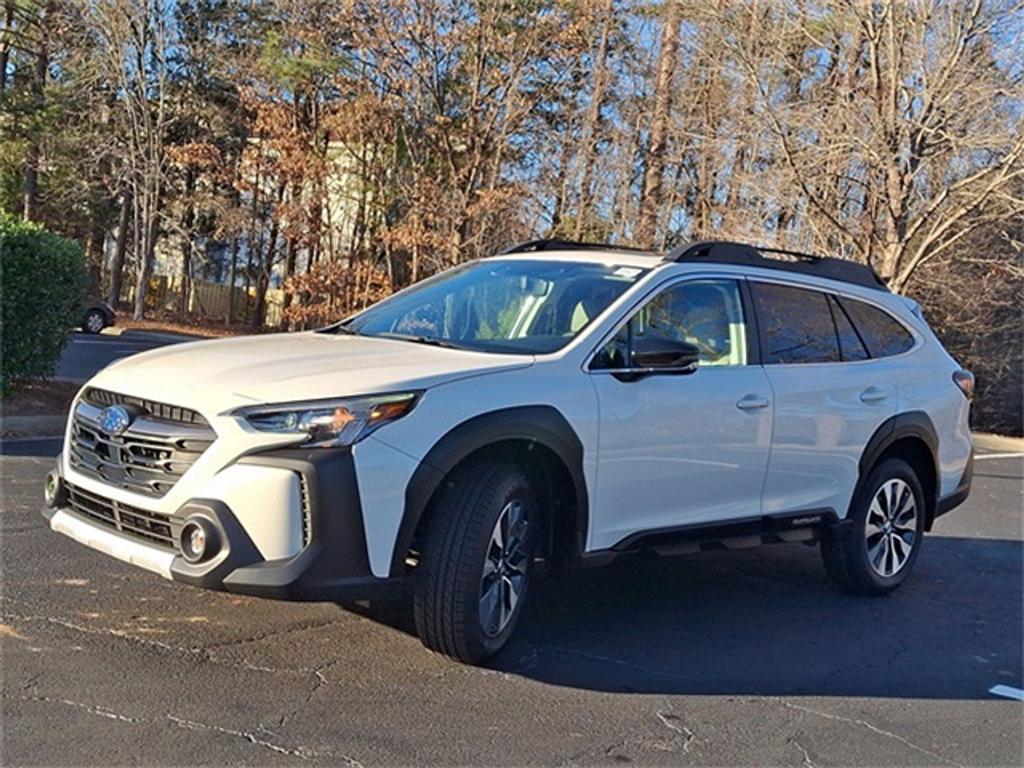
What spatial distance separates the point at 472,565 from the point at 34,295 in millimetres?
6944

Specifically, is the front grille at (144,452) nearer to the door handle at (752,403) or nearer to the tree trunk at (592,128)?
the door handle at (752,403)

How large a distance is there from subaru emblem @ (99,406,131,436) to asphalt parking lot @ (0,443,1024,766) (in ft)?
2.94

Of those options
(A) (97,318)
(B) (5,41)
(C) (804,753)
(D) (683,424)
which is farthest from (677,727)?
(B) (5,41)

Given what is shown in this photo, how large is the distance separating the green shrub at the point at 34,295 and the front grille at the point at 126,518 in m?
5.54

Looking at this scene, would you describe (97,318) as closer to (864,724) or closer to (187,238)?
(187,238)

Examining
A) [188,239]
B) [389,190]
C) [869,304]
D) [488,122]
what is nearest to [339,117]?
[389,190]

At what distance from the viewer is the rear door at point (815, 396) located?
557cm

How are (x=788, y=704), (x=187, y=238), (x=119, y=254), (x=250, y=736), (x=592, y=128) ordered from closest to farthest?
1. (x=250, y=736)
2. (x=788, y=704)
3. (x=592, y=128)
4. (x=187, y=238)
5. (x=119, y=254)

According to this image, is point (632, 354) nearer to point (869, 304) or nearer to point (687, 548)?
point (687, 548)

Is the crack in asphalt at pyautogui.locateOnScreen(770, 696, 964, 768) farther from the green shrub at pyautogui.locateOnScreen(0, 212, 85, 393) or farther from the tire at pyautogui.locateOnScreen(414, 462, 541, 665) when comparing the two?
the green shrub at pyautogui.locateOnScreen(0, 212, 85, 393)

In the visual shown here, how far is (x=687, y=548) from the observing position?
516 centimetres

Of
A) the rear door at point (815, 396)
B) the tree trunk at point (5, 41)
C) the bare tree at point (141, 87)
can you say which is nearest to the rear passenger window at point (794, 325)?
the rear door at point (815, 396)

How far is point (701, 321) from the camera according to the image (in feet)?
17.8

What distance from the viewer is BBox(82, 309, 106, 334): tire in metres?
26.8
